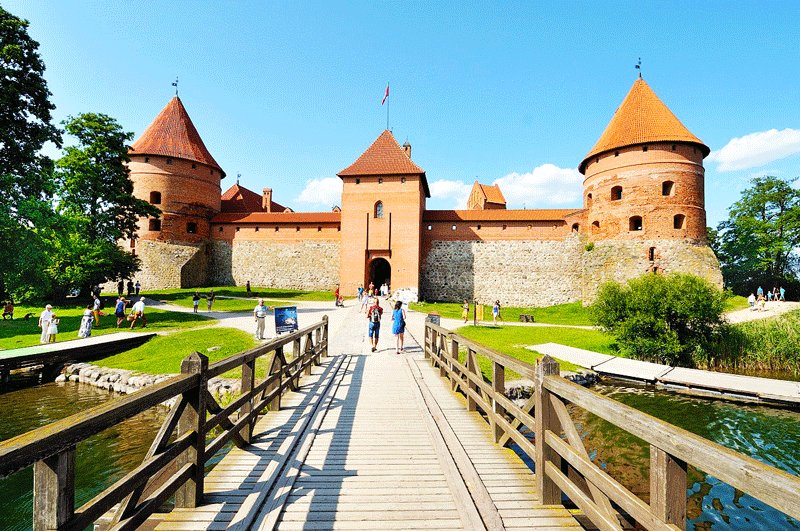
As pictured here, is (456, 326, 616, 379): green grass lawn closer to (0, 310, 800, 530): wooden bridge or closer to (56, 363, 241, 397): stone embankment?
(56, 363, 241, 397): stone embankment

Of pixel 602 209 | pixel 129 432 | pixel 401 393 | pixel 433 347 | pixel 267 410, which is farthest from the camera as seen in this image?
pixel 602 209

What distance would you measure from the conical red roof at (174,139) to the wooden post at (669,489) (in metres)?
31.5

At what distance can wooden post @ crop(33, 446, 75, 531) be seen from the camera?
1.58 meters

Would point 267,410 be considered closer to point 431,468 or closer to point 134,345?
point 431,468

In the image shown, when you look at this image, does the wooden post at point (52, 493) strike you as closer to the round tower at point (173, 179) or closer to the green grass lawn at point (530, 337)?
the green grass lawn at point (530, 337)

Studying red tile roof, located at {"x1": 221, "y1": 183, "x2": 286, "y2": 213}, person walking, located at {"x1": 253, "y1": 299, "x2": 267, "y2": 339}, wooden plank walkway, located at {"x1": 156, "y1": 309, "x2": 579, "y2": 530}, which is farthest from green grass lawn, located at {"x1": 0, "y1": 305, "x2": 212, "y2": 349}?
red tile roof, located at {"x1": 221, "y1": 183, "x2": 286, "y2": 213}

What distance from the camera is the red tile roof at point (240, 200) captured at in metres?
35.6

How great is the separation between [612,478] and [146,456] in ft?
8.42

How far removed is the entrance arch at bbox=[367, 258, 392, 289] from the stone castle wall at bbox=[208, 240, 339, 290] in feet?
8.91

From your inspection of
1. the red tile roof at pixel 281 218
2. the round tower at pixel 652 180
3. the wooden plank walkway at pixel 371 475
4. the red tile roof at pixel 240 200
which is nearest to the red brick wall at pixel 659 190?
the round tower at pixel 652 180

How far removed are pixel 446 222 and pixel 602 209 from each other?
967 cm

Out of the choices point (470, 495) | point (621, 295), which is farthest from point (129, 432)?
point (621, 295)

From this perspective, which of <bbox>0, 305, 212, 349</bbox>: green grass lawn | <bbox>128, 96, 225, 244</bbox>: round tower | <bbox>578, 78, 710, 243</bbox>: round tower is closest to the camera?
<bbox>0, 305, 212, 349</bbox>: green grass lawn

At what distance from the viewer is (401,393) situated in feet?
20.0
